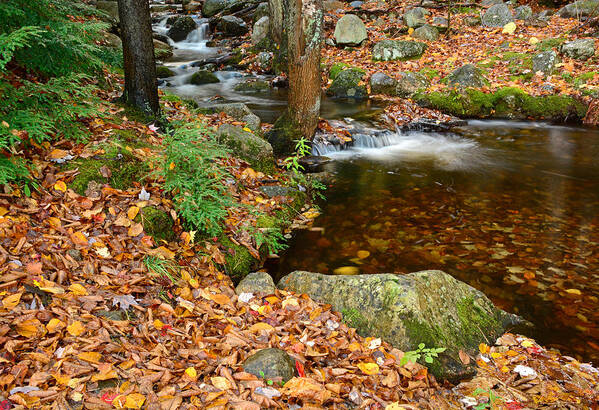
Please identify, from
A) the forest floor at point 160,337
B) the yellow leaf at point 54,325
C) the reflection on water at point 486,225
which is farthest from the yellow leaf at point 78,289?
the reflection on water at point 486,225

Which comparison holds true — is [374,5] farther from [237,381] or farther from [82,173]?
[237,381]

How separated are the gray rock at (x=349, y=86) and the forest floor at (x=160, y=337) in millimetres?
9797

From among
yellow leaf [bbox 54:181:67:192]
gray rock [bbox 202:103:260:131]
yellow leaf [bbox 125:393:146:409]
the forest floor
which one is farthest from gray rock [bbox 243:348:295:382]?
gray rock [bbox 202:103:260:131]

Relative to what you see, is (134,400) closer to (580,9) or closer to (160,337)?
(160,337)

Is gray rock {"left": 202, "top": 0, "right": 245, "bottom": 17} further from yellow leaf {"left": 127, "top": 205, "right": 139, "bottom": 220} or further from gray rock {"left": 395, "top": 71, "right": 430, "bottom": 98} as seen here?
yellow leaf {"left": 127, "top": 205, "right": 139, "bottom": 220}

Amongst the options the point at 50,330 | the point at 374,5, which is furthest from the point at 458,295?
the point at 374,5

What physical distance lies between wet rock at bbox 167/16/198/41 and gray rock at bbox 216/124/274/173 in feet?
51.5

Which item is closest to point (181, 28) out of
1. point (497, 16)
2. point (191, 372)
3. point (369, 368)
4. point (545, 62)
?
point (497, 16)

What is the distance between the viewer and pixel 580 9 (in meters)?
14.2

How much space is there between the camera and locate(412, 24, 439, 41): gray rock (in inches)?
578

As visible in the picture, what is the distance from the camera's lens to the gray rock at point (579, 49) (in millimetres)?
11625

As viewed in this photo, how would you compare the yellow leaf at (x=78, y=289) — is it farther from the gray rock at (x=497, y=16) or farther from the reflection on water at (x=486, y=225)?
the gray rock at (x=497, y=16)

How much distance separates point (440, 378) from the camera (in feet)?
9.72

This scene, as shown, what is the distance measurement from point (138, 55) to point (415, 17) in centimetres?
1339
